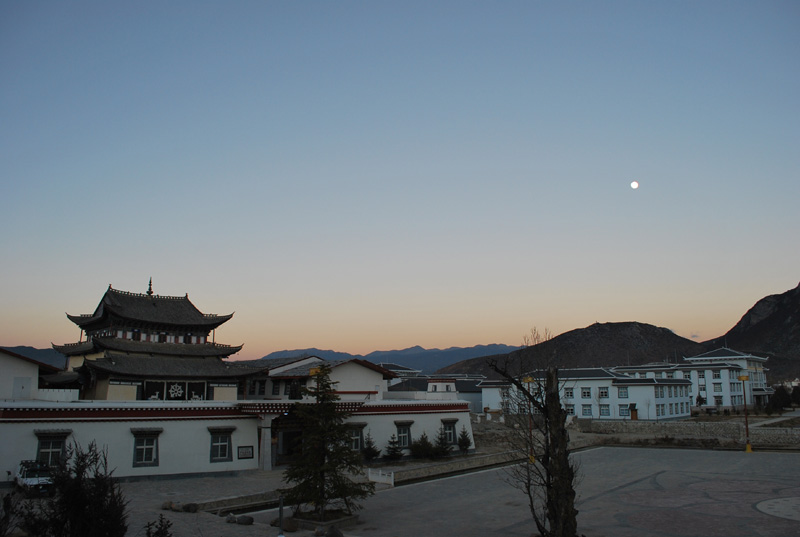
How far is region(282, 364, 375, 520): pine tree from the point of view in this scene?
1928cm

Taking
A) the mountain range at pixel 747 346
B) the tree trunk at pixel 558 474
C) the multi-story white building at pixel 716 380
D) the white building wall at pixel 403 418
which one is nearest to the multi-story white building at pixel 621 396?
the multi-story white building at pixel 716 380

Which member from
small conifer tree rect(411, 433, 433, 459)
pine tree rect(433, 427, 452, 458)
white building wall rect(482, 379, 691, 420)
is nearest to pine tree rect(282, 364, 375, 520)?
small conifer tree rect(411, 433, 433, 459)

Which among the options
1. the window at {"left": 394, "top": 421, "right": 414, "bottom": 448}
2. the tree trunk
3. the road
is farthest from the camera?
the window at {"left": 394, "top": 421, "right": 414, "bottom": 448}

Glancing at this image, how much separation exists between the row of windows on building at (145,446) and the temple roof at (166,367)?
11.1 meters

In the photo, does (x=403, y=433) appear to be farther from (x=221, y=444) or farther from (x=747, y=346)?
(x=747, y=346)

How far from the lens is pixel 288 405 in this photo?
100ft

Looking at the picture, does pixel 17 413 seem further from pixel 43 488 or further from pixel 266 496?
pixel 266 496

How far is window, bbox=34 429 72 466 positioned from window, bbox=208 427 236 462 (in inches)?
255

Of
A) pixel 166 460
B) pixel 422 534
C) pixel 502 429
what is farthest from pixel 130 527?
pixel 502 429

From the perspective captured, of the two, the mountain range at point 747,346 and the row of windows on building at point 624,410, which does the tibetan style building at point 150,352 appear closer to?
the row of windows on building at point 624,410

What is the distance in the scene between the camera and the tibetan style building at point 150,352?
38.4 metres

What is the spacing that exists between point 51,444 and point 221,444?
24.9 feet

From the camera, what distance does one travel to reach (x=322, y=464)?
64.6 feet

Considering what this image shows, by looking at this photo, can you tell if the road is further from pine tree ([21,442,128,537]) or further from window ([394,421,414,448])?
pine tree ([21,442,128,537])
